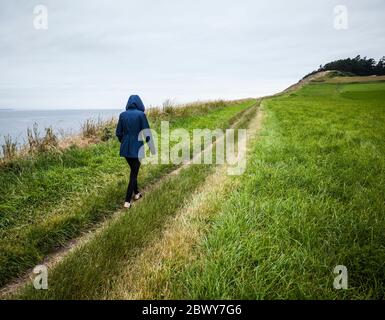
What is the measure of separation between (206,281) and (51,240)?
8.95ft

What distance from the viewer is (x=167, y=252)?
342 cm

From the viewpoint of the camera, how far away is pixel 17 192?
5.57 metres

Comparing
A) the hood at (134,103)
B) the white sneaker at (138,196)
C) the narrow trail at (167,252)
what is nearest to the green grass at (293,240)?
the narrow trail at (167,252)

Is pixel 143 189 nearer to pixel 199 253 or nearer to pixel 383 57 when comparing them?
pixel 199 253

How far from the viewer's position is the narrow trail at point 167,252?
9.30ft

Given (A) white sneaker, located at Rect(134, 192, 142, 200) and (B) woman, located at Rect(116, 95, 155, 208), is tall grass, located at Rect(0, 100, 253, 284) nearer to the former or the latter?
(A) white sneaker, located at Rect(134, 192, 142, 200)

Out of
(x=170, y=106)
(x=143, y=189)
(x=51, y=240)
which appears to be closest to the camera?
(x=51, y=240)
